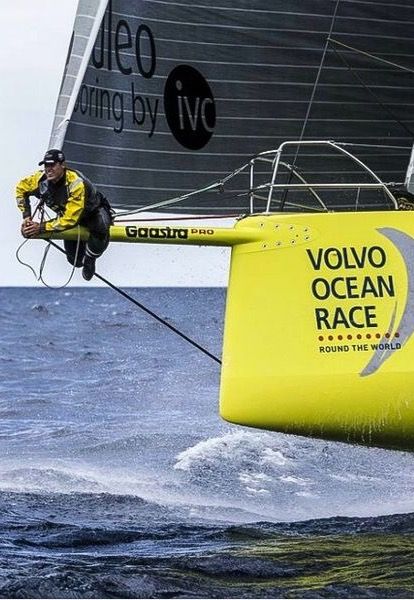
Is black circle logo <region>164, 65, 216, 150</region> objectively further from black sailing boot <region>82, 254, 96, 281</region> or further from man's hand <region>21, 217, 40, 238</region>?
man's hand <region>21, 217, 40, 238</region>

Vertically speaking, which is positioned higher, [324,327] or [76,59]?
[76,59]

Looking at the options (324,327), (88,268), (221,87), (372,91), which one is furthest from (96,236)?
(372,91)

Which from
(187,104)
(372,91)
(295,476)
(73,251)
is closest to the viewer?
(73,251)

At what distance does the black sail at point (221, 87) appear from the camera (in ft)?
27.2

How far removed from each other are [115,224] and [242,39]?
205 cm

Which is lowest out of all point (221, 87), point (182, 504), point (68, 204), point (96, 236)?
point (182, 504)

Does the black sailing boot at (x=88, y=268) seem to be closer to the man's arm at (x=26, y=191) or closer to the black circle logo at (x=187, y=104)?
the man's arm at (x=26, y=191)

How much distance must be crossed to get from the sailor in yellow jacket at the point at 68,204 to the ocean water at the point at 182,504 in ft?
4.39

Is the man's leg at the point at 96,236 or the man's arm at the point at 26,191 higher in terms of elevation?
the man's arm at the point at 26,191

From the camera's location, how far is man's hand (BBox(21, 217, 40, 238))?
6430 millimetres

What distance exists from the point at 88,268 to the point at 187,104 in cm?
199

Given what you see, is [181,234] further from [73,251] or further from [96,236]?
[73,251]

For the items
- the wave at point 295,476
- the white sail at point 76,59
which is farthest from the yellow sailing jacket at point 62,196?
the wave at point 295,476

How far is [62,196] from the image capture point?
6594 millimetres
